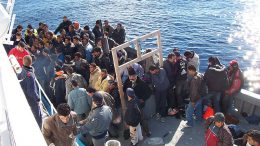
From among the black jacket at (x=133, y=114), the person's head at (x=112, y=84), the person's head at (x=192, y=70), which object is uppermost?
the person's head at (x=192, y=70)

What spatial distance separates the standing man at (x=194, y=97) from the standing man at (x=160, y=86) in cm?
76

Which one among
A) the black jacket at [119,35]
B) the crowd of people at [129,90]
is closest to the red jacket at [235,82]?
the crowd of people at [129,90]

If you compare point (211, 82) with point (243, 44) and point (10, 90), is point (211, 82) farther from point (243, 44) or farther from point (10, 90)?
point (243, 44)

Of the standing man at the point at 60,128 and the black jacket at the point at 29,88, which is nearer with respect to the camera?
the standing man at the point at 60,128

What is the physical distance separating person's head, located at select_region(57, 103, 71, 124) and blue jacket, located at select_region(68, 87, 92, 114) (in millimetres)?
2363

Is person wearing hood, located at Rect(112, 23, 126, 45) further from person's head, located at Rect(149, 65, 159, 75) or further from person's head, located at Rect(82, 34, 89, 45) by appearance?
person's head, located at Rect(149, 65, 159, 75)

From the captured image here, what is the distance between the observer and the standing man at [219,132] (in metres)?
7.57

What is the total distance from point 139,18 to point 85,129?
2602 cm

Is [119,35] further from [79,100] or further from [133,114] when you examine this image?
[133,114]

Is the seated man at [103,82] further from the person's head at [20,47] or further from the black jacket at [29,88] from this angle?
the person's head at [20,47]

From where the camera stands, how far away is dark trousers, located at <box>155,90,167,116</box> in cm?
1039

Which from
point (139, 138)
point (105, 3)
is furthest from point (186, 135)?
point (105, 3)

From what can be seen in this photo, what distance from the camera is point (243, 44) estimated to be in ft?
87.0

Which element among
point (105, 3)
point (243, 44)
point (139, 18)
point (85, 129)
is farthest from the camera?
point (105, 3)
